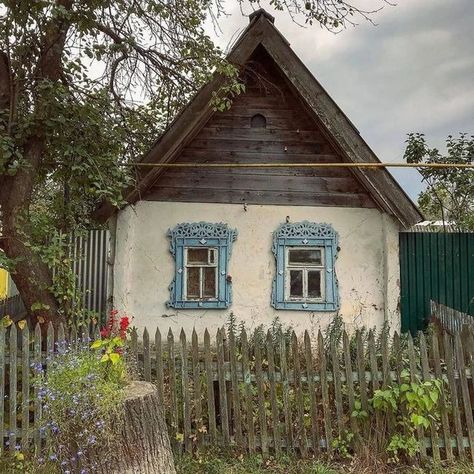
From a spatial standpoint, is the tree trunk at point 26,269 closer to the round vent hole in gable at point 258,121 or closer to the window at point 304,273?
the window at point 304,273

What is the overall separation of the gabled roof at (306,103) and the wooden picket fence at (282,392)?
3.00m

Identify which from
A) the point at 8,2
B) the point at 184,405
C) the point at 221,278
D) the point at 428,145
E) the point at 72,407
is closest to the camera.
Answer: the point at 72,407

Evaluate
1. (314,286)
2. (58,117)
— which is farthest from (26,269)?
(314,286)

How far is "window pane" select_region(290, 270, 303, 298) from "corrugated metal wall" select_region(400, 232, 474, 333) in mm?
1747

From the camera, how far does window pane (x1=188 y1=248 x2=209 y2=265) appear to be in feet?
24.5

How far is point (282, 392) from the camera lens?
445 cm

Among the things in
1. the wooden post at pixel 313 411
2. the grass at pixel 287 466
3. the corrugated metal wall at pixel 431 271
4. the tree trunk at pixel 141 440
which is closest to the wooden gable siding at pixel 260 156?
the corrugated metal wall at pixel 431 271

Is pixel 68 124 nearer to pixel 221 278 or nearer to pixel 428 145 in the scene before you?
pixel 221 278

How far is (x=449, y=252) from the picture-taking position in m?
7.54

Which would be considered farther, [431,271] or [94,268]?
[94,268]

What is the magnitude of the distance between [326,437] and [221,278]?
349cm

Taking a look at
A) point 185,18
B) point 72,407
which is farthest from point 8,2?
point 72,407

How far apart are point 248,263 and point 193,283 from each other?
0.99 meters

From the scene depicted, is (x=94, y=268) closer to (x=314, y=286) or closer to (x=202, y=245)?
(x=202, y=245)
